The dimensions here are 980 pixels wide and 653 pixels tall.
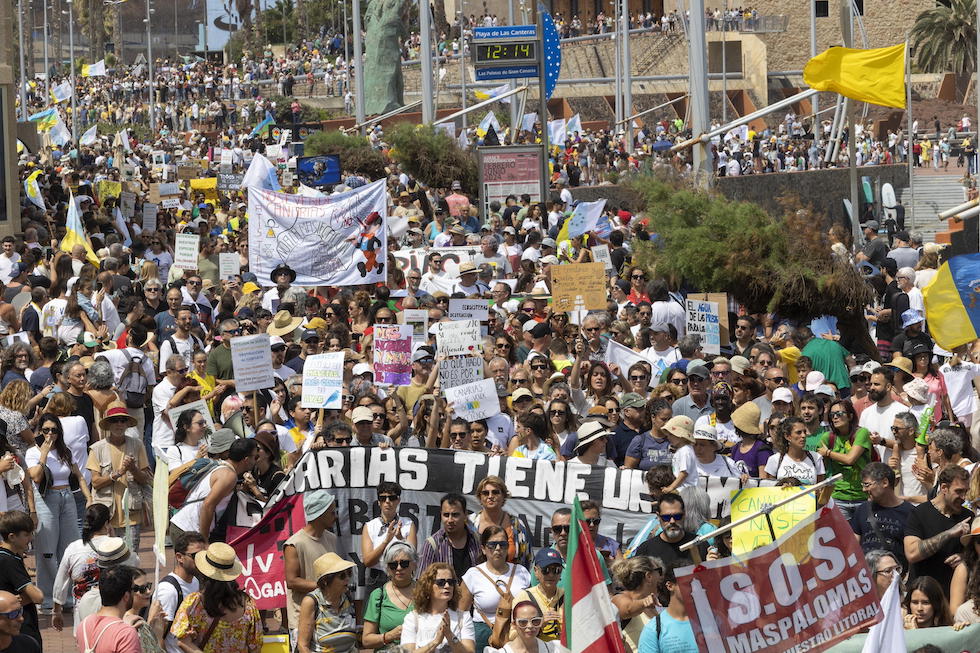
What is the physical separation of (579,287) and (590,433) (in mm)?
4744

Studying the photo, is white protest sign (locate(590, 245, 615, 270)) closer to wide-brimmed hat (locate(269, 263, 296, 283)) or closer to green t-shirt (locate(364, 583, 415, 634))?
wide-brimmed hat (locate(269, 263, 296, 283))

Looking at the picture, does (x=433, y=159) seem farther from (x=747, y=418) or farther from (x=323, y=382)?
(x=747, y=418)

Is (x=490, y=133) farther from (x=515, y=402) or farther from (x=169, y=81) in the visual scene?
(x=169, y=81)

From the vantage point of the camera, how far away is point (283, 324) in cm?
1388

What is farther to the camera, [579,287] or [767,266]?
[767,266]

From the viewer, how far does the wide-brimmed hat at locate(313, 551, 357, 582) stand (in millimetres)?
7887

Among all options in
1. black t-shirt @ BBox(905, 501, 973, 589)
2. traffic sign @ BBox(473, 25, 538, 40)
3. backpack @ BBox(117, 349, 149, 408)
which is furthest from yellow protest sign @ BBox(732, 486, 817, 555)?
traffic sign @ BBox(473, 25, 538, 40)

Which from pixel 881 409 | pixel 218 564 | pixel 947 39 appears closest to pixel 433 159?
pixel 881 409

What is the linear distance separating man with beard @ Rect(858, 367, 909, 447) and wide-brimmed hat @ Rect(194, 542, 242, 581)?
4722 mm

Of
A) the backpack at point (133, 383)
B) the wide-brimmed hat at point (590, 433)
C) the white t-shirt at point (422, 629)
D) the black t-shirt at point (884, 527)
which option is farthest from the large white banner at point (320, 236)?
the white t-shirt at point (422, 629)

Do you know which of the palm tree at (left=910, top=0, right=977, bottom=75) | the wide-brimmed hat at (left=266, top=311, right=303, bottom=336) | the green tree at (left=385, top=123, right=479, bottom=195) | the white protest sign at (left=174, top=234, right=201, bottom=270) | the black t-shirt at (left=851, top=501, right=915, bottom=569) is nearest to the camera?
the black t-shirt at (left=851, top=501, right=915, bottom=569)

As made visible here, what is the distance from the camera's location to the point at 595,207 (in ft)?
63.6

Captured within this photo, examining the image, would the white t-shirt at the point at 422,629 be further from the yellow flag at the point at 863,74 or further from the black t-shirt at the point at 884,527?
the yellow flag at the point at 863,74

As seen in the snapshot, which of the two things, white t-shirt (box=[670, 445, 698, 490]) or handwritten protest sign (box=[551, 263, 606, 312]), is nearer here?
white t-shirt (box=[670, 445, 698, 490])
